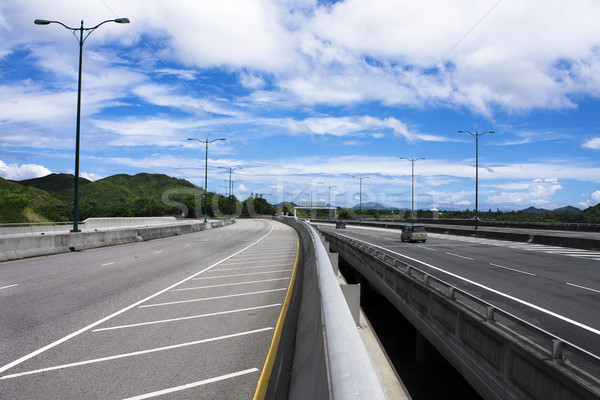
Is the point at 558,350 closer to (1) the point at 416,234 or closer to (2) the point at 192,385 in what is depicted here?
(2) the point at 192,385

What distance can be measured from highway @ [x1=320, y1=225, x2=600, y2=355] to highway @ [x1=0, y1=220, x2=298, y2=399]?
555 cm

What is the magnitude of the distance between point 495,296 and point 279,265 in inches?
355

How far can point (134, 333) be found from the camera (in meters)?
7.70

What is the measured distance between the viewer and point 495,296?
1215 centimetres

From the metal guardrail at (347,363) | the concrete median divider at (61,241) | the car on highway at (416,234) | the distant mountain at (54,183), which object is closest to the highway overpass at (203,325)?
the metal guardrail at (347,363)

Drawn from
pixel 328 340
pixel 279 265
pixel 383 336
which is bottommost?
pixel 383 336

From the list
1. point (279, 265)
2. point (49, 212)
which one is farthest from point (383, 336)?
point (49, 212)

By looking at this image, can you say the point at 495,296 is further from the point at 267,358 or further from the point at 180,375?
the point at 180,375

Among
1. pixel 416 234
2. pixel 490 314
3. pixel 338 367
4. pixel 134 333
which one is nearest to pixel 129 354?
pixel 134 333

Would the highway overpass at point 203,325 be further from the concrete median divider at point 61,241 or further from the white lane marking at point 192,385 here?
the concrete median divider at point 61,241

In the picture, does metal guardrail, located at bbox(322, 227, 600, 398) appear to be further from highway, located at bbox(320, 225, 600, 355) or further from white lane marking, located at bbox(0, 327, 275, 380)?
white lane marking, located at bbox(0, 327, 275, 380)

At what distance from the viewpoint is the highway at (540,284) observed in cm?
916

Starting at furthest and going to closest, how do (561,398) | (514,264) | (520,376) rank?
(514,264), (520,376), (561,398)

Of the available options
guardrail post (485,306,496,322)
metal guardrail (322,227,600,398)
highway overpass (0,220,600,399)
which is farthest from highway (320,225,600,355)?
guardrail post (485,306,496,322)
